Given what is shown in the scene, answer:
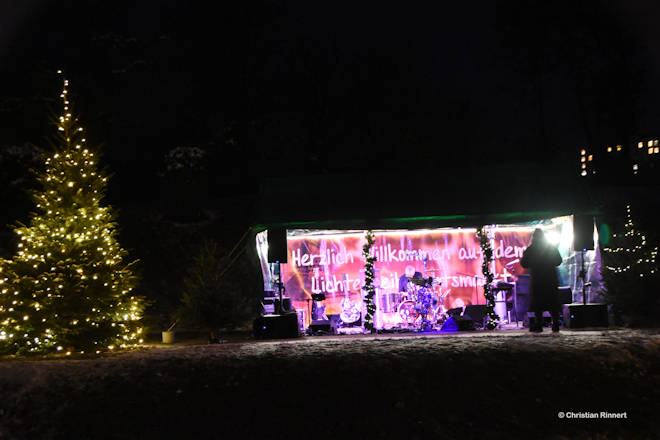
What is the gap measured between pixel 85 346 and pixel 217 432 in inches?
243

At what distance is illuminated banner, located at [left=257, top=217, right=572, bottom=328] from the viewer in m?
14.9

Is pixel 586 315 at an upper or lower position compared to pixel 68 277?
lower

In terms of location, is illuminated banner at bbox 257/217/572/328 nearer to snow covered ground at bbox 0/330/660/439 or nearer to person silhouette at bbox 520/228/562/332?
person silhouette at bbox 520/228/562/332

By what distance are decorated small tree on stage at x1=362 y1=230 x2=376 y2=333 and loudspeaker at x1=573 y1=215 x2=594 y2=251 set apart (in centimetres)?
439

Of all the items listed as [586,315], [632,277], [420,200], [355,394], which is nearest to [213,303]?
[420,200]

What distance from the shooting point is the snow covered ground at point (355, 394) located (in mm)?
6195

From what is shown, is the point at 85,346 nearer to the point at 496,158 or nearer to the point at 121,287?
the point at 121,287

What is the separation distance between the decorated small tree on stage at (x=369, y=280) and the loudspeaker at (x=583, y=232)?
4.39m

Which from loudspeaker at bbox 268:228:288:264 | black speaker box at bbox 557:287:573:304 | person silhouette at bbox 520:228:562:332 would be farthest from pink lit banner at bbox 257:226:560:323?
person silhouette at bbox 520:228:562:332

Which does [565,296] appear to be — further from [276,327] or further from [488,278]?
[276,327]

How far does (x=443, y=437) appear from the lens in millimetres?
5965

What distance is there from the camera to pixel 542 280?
36.3ft

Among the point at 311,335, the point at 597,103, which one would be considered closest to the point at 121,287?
the point at 311,335

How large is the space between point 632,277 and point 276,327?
24.5 feet
